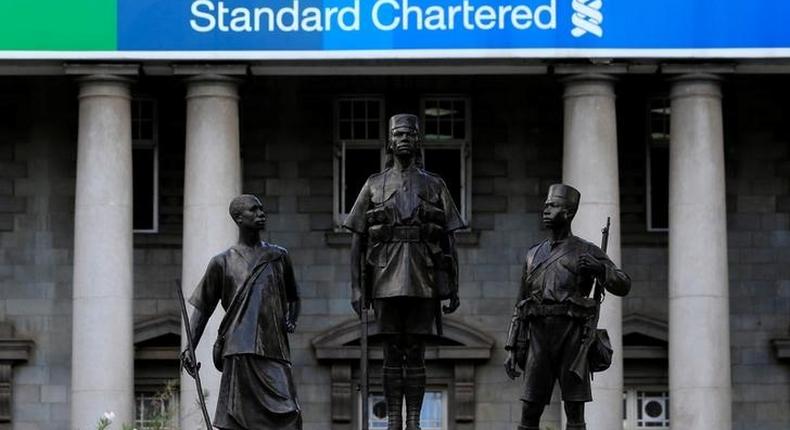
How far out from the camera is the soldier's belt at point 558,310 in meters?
31.9

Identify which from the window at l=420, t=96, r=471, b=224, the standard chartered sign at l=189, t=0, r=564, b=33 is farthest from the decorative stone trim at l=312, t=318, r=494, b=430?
the standard chartered sign at l=189, t=0, r=564, b=33

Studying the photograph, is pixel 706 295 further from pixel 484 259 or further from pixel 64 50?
pixel 64 50

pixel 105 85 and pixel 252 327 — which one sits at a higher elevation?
pixel 105 85

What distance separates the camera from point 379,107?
56.2 m

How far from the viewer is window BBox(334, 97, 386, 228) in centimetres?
5597

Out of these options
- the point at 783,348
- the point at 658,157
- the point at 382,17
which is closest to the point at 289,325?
the point at 382,17

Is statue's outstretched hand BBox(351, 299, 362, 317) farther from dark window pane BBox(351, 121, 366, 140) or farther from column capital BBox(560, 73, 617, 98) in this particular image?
dark window pane BBox(351, 121, 366, 140)

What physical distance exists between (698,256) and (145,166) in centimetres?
956

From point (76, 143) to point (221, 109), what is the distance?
172 inches

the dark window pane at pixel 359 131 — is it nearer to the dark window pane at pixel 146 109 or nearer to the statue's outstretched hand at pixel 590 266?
the dark window pane at pixel 146 109

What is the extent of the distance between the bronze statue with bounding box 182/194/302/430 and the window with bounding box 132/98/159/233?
22917mm

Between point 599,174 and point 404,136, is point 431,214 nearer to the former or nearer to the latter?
point 404,136

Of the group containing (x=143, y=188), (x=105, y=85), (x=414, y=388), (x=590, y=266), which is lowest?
(x=414, y=388)

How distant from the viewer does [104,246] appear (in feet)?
172
